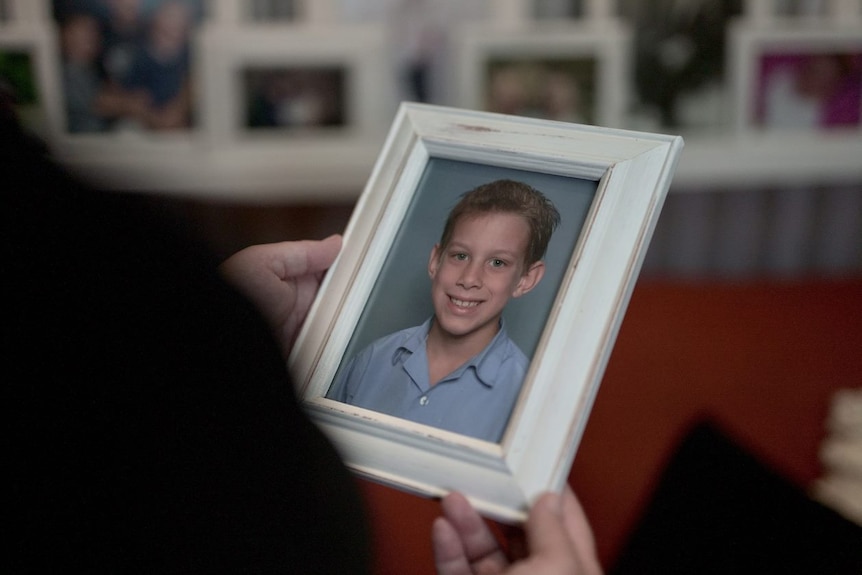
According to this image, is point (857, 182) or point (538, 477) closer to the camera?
point (538, 477)

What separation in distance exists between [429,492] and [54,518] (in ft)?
0.97

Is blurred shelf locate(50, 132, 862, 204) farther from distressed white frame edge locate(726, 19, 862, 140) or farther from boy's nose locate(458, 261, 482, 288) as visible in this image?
boy's nose locate(458, 261, 482, 288)

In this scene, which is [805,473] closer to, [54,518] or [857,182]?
[857,182]

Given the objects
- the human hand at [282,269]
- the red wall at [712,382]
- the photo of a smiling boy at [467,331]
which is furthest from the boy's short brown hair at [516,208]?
the red wall at [712,382]

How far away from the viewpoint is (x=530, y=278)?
26.7 inches

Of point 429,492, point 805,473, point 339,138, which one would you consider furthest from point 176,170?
point 805,473

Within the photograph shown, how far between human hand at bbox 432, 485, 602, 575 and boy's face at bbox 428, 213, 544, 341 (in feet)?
0.53

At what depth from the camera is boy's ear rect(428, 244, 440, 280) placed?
722mm

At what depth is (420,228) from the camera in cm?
75

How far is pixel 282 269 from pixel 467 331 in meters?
0.23

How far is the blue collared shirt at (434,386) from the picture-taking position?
0.63 m

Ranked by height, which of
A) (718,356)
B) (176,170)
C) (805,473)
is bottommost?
(805,473)

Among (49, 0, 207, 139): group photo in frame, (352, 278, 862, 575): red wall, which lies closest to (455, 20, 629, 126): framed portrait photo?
(352, 278, 862, 575): red wall

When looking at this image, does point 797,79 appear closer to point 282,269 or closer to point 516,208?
point 516,208
